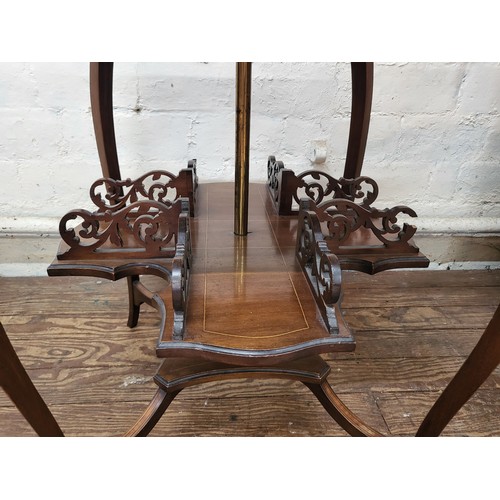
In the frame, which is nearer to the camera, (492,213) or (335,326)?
(335,326)

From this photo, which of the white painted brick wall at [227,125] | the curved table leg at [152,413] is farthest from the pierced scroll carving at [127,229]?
the white painted brick wall at [227,125]

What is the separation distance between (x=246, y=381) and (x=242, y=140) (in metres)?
0.59

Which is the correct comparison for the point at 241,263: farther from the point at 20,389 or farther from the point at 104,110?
the point at 104,110

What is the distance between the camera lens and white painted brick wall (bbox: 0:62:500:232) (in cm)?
125

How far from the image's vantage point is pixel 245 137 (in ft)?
2.56

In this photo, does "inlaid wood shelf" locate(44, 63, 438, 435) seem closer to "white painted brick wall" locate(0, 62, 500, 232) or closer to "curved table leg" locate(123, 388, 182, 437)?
"curved table leg" locate(123, 388, 182, 437)

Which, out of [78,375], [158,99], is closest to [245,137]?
[158,99]

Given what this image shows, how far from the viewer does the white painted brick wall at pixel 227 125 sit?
125 cm

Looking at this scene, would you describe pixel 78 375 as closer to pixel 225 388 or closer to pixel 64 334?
pixel 64 334

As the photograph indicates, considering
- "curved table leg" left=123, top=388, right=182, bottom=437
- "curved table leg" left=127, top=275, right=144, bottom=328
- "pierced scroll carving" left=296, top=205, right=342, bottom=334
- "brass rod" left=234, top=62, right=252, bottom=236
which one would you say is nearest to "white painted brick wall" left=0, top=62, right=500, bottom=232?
"curved table leg" left=127, top=275, right=144, bottom=328

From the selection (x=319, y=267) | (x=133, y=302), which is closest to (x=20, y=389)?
(x=319, y=267)

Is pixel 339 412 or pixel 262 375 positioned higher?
pixel 262 375

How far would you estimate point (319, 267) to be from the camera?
0.63 m

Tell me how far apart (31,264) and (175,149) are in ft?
2.22
